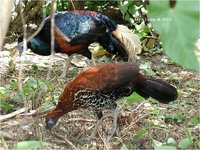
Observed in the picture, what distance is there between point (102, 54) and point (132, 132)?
2366 millimetres

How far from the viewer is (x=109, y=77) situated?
3.10 meters

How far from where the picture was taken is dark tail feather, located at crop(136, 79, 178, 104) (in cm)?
327

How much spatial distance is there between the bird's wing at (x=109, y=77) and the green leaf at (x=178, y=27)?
2.42m

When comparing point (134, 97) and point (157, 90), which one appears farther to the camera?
point (134, 97)

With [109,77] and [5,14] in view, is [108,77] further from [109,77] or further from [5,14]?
[5,14]

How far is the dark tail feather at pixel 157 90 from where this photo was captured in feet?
10.7

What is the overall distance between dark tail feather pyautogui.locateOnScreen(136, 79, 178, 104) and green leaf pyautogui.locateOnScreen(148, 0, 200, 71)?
2.62m

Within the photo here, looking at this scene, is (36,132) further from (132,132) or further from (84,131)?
(132,132)

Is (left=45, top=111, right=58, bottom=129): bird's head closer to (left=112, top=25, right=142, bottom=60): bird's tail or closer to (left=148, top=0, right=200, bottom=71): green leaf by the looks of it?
(left=112, top=25, right=142, bottom=60): bird's tail

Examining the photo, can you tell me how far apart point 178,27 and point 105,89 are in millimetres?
2485

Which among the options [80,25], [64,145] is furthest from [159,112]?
[80,25]

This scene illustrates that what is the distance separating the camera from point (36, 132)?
325cm

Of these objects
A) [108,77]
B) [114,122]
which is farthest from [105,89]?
[114,122]

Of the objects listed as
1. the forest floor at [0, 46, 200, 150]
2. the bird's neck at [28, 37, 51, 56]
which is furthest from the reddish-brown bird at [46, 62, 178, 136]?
the bird's neck at [28, 37, 51, 56]
